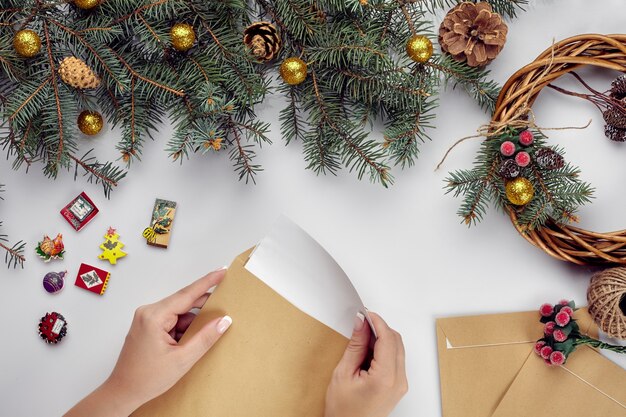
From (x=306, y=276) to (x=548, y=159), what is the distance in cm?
44

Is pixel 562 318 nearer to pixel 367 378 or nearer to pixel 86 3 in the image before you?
pixel 367 378

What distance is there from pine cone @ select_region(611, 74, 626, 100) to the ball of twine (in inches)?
12.1

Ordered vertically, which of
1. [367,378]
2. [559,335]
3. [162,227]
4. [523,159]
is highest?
[523,159]

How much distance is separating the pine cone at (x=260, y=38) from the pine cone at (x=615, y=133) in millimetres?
620

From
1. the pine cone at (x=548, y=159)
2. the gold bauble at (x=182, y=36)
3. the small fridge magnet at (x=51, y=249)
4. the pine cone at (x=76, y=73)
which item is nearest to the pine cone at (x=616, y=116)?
the pine cone at (x=548, y=159)

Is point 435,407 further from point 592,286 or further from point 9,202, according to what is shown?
point 9,202

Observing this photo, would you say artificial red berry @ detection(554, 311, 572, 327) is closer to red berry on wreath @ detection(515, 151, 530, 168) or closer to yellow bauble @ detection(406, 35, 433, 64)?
red berry on wreath @ detection(515, 151, 530, 168)

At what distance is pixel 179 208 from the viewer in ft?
3.63

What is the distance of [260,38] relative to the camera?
3.21 feet

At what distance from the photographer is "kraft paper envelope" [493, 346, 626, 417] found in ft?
3.35

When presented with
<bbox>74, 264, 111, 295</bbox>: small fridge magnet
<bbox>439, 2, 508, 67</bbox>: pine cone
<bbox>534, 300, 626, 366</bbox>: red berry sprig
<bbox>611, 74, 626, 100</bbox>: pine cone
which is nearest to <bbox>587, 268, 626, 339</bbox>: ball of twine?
<bbox>534, 300, 626, 366</bbox>: red berry sprig

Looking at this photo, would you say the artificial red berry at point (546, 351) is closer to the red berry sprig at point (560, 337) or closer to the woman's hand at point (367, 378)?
the red berry sprig at point (560, 337)

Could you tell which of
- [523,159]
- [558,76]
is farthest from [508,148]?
[558,76]

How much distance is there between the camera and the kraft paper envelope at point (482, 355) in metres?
1.05
